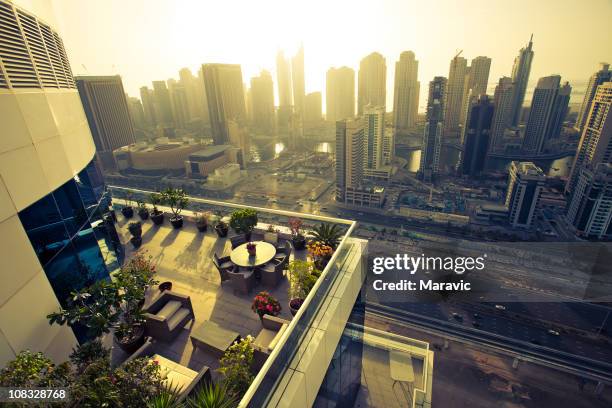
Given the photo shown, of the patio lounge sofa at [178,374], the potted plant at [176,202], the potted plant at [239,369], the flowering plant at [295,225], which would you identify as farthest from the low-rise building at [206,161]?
the potted plant at [239,369]

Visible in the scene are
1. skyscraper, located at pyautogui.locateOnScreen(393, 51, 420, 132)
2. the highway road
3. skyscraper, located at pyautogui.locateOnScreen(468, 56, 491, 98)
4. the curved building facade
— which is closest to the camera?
the curved building facade

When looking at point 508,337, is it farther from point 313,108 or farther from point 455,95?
point 313,108

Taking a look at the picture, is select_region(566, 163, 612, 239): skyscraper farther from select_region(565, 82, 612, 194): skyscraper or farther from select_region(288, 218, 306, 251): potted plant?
select_region(288, 218, 306, 251): potted plant

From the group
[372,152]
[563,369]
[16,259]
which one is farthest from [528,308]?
[372,152]

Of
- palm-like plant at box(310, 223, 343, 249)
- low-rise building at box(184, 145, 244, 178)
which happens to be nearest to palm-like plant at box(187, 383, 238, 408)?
palm-like plant at box(310, 223, 343, 249)

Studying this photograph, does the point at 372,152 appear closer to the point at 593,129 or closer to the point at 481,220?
the point at 481,220

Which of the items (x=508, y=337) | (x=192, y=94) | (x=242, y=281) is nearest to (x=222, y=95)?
(x=192, y=94)

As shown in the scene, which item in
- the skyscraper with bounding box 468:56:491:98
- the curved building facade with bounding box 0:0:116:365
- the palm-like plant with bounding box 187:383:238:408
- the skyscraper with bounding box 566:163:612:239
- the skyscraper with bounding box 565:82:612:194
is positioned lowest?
the skyscraper with bounding box 566:163:612:239
